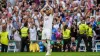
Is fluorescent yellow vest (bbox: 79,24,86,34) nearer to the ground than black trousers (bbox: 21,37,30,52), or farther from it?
farther from it

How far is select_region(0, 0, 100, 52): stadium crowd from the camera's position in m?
32.1

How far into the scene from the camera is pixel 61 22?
1314 inches

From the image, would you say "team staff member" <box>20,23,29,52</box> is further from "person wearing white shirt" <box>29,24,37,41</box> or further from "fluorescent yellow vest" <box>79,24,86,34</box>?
"fluorescent yellow vest" <box>79,24,86,34</box>

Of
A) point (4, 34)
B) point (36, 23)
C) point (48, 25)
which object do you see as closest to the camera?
point (48, 25)

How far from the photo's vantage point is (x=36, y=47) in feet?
106

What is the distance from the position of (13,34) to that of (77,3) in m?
5.88

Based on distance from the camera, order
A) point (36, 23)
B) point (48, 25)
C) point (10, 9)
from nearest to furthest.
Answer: point (48, 25)
point (36, 23)
point (10, 9)

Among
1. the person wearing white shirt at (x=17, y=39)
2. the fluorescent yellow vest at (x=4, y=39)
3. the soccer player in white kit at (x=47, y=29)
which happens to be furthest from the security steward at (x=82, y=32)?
the soccer player in white kit at (x=47, y=29)

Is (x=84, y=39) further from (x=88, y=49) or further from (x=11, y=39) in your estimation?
(x=11, y=39)

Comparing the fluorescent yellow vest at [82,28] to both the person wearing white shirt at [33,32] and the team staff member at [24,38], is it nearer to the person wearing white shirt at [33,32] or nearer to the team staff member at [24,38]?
the person wearing white shirt at [33,32]

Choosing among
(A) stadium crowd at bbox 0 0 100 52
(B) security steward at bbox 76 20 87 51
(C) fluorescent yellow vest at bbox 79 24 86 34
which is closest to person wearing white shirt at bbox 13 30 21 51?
(A) stadium crowd at bbox 0 0 100 52

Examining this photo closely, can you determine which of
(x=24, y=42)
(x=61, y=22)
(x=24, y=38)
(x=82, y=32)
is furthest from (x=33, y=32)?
(x=82, y=32)

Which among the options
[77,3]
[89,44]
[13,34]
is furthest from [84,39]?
[13,34]

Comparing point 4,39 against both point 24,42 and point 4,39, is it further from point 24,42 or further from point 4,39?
point 24,42
